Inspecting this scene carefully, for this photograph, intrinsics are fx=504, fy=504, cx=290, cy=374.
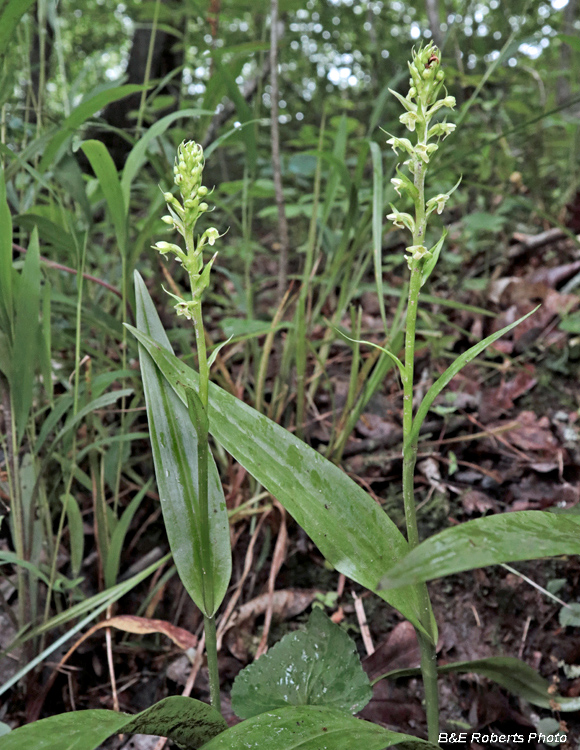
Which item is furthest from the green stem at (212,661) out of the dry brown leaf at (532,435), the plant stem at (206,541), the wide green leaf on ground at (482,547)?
the dry brown leaf at (532,435)

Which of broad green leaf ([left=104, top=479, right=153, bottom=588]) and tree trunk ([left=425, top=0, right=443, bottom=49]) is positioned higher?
tree trunk ([left=425, top=0, right=443, bottom=49])

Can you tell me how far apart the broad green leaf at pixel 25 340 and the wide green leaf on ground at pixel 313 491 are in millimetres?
342

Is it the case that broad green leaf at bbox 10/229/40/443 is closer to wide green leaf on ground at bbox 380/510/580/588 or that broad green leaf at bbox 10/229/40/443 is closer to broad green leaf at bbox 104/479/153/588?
broad green leaf at bbox 104/479/153/588

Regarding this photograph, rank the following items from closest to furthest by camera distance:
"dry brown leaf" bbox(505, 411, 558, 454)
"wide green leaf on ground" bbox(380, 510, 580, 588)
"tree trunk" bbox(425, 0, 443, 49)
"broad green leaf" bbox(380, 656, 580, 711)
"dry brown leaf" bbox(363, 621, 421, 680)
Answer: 1. "wide green leaf on ground" bbox(380, 510, 580, 588)
2. "broad green leaf" bbox(380, 656, 580, 711)
3. "dry brown leaf" bbox(363, 621, 421, 680)
4. "dry brown leaf" bbox(505, 411, 558, 454)
5. "tree trunk" bbox(425, 0, 443, 49)

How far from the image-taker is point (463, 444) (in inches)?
62.5

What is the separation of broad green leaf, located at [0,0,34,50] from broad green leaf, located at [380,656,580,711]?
145 centimetres

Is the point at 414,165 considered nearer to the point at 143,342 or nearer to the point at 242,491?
the point at 143,342

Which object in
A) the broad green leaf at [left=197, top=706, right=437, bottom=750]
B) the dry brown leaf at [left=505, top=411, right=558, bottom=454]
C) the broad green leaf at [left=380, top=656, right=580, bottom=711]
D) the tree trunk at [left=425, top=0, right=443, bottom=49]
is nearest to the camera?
the broad green leaf at [left=197, top=706, right=437, bottom=750]

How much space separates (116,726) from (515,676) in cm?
71

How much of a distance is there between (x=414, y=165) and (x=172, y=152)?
3.44 feet

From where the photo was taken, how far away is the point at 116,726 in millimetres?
623

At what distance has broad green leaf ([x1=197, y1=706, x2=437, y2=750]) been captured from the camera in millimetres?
650

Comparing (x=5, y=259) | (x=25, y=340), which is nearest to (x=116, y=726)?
(x=25, y=340)

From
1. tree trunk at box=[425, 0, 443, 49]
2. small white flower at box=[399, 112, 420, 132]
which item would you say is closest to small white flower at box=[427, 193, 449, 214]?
small white flower at box=[399, 112, 420, 132]
